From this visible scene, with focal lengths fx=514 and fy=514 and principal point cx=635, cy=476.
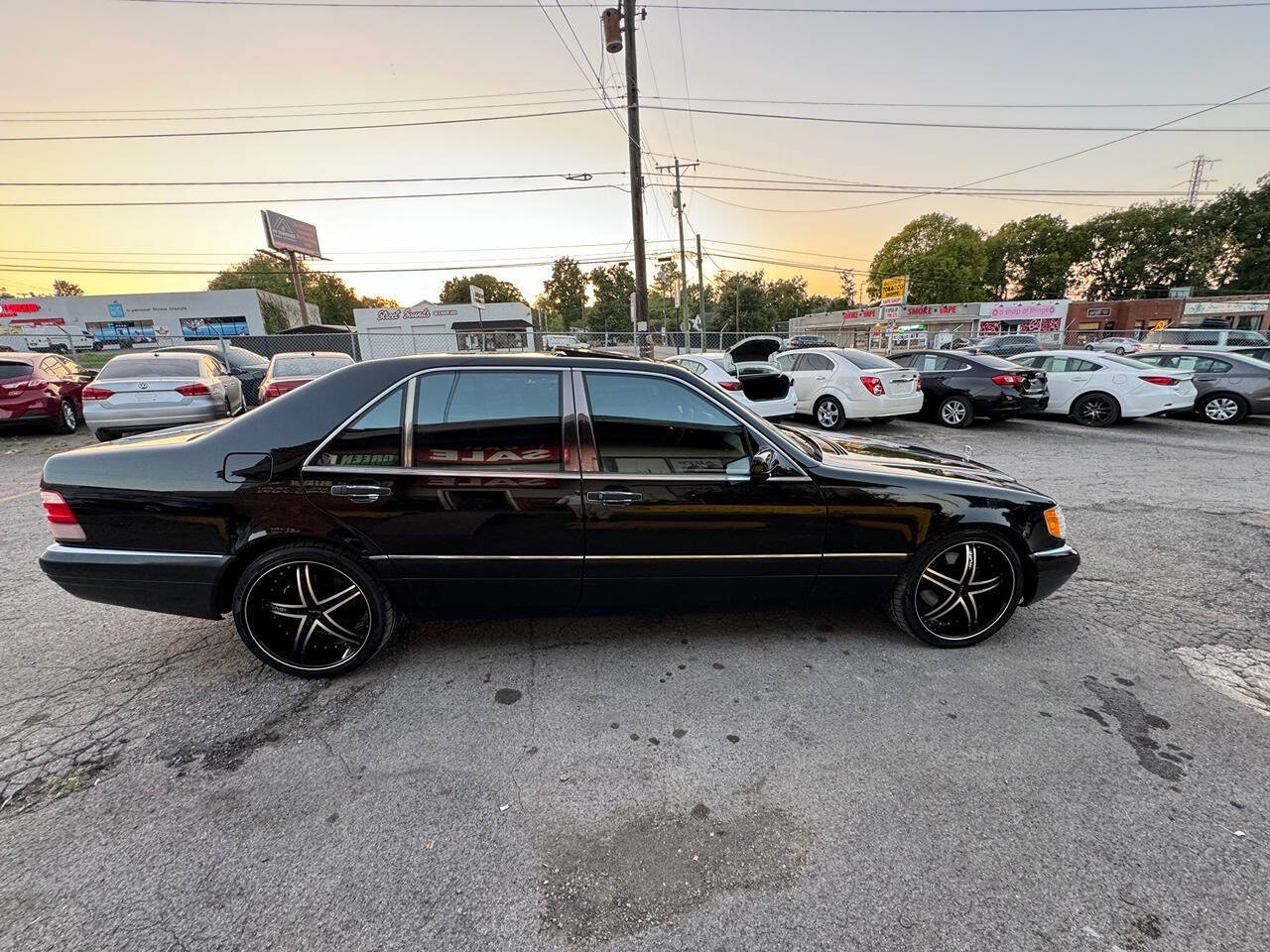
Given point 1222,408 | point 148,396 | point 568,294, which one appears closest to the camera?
point 148,396

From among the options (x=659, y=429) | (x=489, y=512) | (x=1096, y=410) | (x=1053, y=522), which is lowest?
(x=1096, y=410)

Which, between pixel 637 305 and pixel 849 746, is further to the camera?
pixel 637 305

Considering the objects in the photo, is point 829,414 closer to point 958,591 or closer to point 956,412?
point 956,412

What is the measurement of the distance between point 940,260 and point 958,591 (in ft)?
248

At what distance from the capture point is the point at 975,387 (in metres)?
9.38

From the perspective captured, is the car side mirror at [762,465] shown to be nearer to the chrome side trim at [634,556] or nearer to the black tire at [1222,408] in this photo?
the chrome side trim at [634,556]

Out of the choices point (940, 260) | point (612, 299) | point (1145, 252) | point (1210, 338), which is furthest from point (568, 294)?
point (1210, 338)

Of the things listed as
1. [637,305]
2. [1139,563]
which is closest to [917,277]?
[637,305]

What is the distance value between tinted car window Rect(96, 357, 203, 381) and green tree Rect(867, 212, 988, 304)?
74.1m

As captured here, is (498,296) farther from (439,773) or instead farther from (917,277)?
(439,773)

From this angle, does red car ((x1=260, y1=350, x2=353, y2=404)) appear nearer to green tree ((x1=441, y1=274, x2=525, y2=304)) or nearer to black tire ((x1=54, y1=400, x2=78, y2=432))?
black tire ((x1=54, y1=400, x2=78, y2=432))

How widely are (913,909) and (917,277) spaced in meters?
77.5

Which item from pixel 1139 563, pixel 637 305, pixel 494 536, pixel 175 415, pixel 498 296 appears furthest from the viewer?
pixel 498 296

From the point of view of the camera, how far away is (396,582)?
256 centimetres
